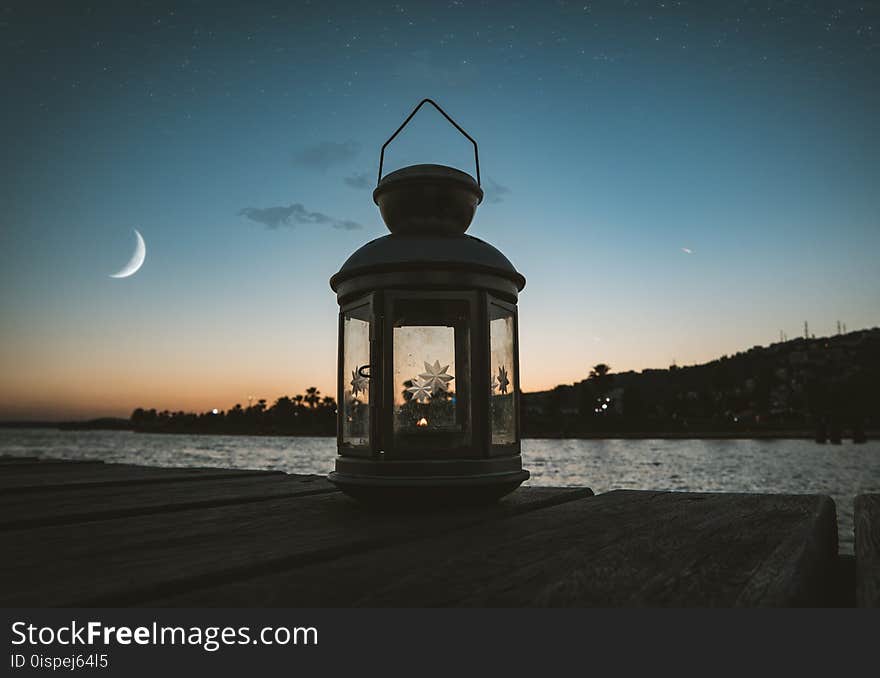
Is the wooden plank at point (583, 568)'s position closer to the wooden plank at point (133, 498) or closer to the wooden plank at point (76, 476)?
the wooden plank at point (133, 498)

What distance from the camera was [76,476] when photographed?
3.56 metres

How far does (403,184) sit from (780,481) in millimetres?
52031

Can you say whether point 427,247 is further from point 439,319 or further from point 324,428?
point 324,428

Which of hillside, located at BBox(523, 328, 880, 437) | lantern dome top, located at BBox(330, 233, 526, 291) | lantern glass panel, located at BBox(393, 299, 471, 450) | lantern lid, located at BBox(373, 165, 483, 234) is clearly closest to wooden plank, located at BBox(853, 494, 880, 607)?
lantern glass panel, located at BBox(393, 299, 471, 450)

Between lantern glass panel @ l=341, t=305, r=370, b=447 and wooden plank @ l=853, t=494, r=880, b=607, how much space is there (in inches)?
64.8

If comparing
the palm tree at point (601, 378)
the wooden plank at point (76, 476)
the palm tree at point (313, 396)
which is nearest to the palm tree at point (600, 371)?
the palm tree at point (601, 378)

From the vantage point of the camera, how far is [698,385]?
517 feet

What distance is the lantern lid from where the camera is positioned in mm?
2668

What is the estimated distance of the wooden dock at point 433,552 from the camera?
44.4 inches

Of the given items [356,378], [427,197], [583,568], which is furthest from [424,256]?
[583,568]

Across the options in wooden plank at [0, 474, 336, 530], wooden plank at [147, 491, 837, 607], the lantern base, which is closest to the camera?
wooden plank at [147, 491, 837, 607]

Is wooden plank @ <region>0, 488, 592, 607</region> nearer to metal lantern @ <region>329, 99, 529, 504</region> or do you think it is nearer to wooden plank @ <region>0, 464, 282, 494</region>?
metal lantern @ <region>329, 99, 529, 504</region>

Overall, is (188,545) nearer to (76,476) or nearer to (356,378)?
(356,378)

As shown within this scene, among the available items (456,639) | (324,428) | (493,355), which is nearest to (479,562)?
(456,639)
